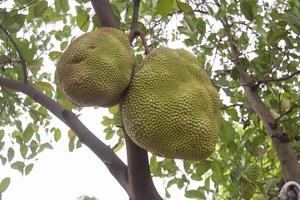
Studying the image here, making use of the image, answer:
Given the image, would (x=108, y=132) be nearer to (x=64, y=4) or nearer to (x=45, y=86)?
(x=45, y=86)

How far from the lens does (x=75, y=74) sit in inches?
34.1

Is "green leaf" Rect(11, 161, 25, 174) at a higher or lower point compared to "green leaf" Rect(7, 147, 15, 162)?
lower

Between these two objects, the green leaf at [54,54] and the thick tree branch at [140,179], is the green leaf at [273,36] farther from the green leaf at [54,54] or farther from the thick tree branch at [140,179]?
the green leaf at [54,54]

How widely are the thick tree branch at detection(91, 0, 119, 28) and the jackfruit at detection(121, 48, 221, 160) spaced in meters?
0.14

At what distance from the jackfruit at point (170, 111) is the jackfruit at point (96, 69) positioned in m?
0.04

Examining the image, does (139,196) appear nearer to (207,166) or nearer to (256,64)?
(207,166)

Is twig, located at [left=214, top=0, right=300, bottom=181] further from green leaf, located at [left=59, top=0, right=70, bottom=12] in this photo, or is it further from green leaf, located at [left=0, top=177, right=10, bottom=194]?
green leaf, located at [left=0, top=177, right=10, bottom=194]

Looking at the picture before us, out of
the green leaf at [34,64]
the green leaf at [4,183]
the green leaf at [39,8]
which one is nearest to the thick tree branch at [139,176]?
the green leaf at [34,64]

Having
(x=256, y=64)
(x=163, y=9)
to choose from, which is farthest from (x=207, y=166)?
(x=163, y=9)

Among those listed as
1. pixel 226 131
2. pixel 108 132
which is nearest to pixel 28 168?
pixel 108 132

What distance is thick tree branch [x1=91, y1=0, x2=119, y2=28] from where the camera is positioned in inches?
40.0

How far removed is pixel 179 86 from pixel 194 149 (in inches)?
5.8

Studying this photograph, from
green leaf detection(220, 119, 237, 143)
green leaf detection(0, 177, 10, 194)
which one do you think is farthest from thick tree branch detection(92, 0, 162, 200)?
green leaf detection(0, 177, 10, 194)

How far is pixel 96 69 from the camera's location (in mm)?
873
